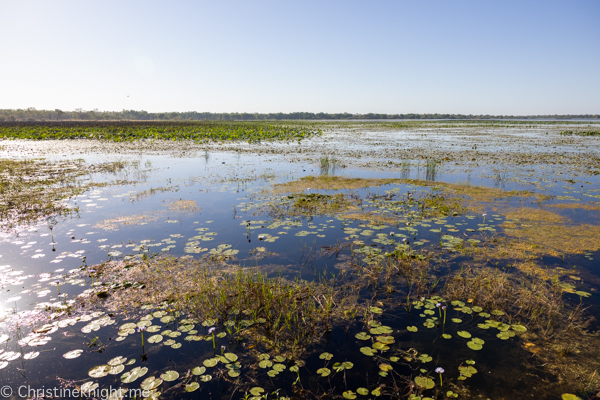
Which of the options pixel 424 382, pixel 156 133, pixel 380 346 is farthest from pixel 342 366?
pixel 156 133

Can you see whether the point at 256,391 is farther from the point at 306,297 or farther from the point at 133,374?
the point at 306,297

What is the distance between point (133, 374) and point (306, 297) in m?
2.38

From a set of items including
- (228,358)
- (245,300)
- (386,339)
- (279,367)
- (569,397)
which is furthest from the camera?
(245,300)

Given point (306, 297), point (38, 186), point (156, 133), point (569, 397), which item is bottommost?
point (569, 397)

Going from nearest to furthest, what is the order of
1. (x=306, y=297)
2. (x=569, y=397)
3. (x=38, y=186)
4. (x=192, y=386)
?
(x=569, y=397)
(x=192, y=386)
(x=306, y=297)
(x=38, y=186)

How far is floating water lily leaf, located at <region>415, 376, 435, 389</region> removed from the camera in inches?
124

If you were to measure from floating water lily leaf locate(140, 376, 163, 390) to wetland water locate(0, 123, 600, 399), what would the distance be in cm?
2

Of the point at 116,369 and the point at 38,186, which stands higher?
the point at 38,186

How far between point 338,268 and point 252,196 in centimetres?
557

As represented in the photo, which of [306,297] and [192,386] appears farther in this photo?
[306,297]

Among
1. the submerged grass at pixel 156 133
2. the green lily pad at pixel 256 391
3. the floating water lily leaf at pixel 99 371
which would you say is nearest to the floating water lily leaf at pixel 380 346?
the green lily pad at pixel 256 391

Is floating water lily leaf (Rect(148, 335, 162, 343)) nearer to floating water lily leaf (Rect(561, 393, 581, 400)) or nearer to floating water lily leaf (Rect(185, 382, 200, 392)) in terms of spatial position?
floating water lily leaf (Rect(185, 382, 200, 392))

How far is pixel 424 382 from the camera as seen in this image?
3.19 meters

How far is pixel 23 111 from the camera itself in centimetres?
12519
